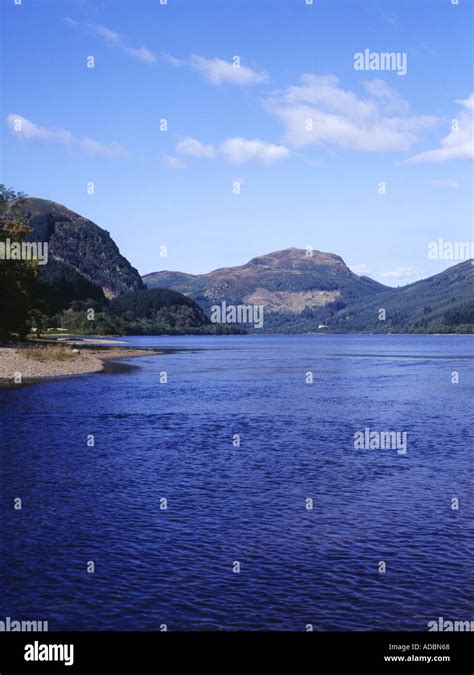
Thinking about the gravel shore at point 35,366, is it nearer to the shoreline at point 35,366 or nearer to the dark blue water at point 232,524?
the shoreline at point 35,366

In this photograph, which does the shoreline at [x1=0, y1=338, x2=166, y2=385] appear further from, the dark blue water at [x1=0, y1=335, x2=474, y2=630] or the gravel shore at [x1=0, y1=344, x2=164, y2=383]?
the dark blue water at [x1=0, y1=335, x2=474, y2=630]

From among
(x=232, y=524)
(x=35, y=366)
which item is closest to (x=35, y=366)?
(x=35, y=366)

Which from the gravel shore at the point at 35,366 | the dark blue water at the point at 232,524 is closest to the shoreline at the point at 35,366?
the gravel shore at the point at 35,366

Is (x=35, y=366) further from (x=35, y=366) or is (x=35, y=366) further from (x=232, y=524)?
(x=232, y=524)

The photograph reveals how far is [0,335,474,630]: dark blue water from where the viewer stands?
17.6 metres

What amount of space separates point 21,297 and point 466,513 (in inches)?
4531

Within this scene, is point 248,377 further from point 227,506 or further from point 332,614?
point 332,614

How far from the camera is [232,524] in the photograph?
80.7ft
